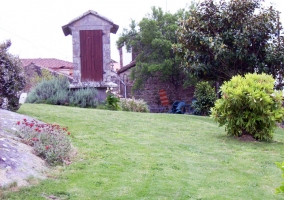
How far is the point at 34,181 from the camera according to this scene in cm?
480

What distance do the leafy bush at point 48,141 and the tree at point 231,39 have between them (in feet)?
24.8

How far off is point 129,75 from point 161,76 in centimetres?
223

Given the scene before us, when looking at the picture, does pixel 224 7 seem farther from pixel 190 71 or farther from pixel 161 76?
pixel 161 76

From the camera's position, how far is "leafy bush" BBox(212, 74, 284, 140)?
868 cm

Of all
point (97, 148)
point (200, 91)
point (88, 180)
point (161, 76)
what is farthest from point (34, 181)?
point (161, 76)

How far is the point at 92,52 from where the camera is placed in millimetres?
16766

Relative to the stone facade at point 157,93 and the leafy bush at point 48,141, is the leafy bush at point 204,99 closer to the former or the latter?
the stone facade at point 157,93

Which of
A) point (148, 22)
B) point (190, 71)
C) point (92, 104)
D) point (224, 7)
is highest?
point (148, 22)

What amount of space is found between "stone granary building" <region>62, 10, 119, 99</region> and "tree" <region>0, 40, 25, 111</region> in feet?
21.1

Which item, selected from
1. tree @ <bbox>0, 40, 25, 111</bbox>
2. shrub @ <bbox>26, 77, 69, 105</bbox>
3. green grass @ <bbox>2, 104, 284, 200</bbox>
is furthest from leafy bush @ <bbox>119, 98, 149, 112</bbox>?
tree @ <bbox>0, 40, 25, 111</bbox>

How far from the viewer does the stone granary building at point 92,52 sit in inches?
658

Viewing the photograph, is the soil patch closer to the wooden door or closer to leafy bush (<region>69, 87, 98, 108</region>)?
leafy bush (<region>69, 87, 98, 108</region>)

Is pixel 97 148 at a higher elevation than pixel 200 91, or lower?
lower

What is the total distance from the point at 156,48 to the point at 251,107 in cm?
1568
